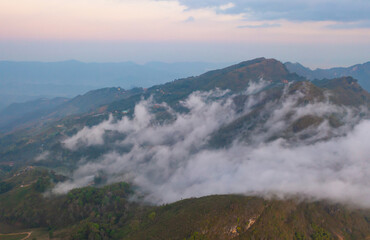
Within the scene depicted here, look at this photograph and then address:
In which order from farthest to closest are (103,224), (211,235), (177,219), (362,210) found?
1. (362,210)
2. (103,224)
3. (177,219)
4. (211,235)

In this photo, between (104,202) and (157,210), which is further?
(104,202)

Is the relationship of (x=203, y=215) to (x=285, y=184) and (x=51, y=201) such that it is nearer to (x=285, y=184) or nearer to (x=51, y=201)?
(x=285, y=184)

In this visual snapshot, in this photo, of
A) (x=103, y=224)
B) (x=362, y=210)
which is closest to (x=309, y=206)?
(x=362, y=210)

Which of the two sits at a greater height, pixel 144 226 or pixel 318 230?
pixel 144 226

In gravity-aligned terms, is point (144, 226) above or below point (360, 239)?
above

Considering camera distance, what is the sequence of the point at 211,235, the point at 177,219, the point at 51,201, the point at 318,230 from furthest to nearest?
the point at 51,201 → the point at 318,230 → the point at 177,219 → the point at 211,235

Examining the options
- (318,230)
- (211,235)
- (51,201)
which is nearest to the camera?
(211,235)

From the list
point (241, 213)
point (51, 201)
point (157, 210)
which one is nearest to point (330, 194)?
point (241, 213)

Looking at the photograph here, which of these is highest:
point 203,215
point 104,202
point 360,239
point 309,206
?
point 203,215

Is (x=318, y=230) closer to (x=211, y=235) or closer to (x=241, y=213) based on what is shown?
(x=241, y=213)
